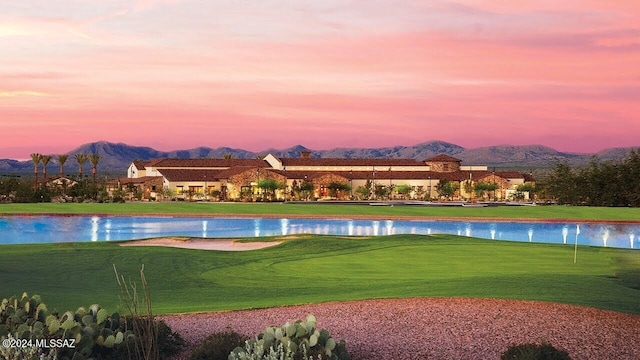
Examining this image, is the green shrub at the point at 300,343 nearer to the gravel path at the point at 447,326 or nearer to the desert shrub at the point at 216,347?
the desert shrub at the point at 216,347

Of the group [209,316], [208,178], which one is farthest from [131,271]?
[208,178]

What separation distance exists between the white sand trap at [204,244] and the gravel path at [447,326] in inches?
546

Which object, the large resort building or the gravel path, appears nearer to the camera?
the gravel path

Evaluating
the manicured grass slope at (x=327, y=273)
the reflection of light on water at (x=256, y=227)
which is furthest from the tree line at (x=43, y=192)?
the manicured grass slope at (x=327, y=273)

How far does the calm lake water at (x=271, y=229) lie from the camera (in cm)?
3225

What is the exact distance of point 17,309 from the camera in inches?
339

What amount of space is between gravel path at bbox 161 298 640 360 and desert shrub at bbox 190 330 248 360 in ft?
1.89

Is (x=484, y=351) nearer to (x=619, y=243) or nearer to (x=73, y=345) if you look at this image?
(x=73, y=345)

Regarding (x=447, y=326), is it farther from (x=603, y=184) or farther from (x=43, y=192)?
(x=43, y=192)

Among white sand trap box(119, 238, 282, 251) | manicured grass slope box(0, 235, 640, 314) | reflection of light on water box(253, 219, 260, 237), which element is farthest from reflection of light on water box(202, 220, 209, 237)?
manicured grass slope box(0, 235, 640, 314)

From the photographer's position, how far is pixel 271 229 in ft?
120

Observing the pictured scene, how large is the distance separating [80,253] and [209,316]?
11533 millimetres

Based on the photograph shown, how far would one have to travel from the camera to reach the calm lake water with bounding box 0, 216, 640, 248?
32250 mm

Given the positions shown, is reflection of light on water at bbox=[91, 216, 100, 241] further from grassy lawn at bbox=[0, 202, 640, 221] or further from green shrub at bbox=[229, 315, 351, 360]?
green shrub at bbox=[229, 315, 351, 360]
